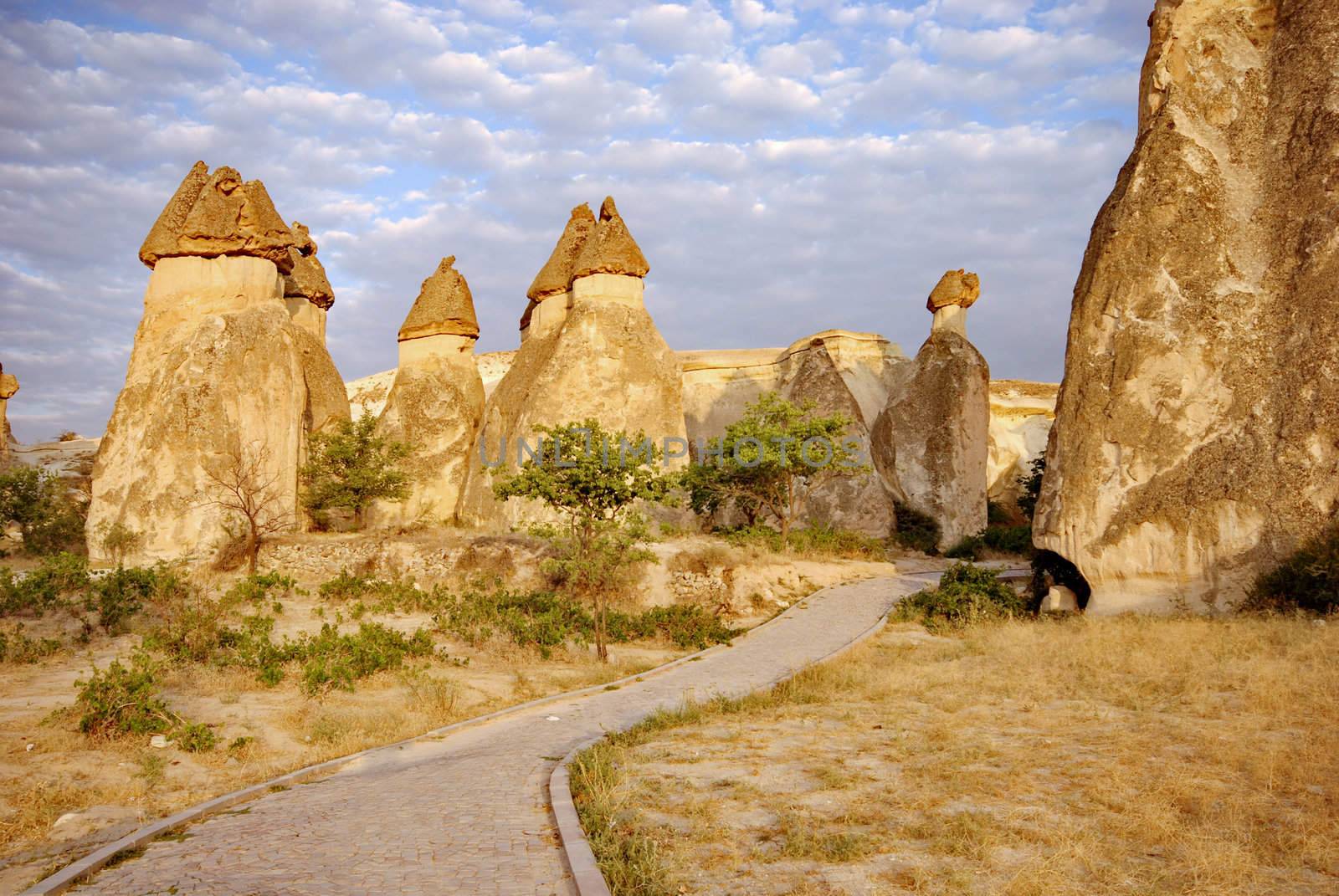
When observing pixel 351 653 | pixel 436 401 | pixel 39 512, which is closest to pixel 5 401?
pixel 39 512

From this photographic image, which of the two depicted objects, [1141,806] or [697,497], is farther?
[697,497]

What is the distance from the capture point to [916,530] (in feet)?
82.2

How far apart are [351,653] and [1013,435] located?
100.0ft

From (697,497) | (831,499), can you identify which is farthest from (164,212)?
(831,499)

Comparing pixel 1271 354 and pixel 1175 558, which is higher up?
pixel 1271 354

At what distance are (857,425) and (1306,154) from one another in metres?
15.6

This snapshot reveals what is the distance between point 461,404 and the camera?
23.4m

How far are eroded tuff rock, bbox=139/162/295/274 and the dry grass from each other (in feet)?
51.3

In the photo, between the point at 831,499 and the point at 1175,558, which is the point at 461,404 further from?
the point at 1175,558

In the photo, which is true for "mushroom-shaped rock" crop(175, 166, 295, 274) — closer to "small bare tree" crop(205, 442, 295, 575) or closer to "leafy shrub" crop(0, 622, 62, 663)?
"small bare tree" crop(205, 442, 295, 575)

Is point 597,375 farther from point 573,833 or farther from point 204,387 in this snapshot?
point 573,833

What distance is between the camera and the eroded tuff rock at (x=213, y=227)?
1853cm

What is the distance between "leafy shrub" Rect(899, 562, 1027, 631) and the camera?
12.9m

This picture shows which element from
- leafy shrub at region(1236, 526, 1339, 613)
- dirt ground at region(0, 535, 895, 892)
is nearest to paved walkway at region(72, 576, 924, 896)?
dirt ground at region(0, 535, 895, 892)
